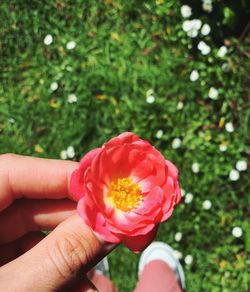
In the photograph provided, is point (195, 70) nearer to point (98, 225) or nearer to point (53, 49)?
point (53, 49)

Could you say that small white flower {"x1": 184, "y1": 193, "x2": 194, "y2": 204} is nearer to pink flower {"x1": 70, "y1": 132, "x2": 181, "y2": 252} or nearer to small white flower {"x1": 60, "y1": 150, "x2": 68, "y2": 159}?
small white flower {"x1": 60, "y1": 150, "x2": 68, "y2": 159}

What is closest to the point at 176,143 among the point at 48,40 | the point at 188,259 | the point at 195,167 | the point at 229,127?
the point at 195,167

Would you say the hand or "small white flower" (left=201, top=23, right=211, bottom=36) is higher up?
"small white flower" (left=201, top=23, right=211, bottom=36)

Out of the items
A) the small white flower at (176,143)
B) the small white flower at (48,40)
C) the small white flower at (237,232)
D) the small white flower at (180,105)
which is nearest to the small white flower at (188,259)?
the small white flower at (237,232)

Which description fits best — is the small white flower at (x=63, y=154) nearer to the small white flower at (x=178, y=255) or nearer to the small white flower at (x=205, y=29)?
the small white flower at (x=178, y=255)

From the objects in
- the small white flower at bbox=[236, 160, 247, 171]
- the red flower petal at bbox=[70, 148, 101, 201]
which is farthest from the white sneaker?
the red flower petal at bbox=[70, 148, 101, 201]

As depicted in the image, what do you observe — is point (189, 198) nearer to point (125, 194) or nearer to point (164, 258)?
point (164, 258)
